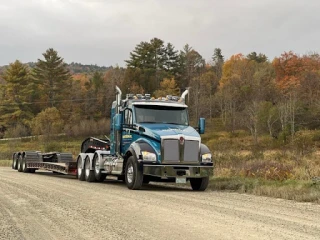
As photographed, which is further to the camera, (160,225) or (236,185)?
(236,185)

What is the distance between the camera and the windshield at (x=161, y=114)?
15809 millimetres

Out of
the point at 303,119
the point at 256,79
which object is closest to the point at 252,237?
the point at 303,119

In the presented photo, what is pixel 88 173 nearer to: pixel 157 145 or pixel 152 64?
pixel 157 145

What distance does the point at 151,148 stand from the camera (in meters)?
14.4

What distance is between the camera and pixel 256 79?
95.4 meters

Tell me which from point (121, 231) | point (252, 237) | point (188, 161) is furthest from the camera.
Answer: point (188, 161)

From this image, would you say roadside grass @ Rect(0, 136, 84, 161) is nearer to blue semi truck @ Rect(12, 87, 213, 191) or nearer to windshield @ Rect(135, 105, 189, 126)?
blue semi truck @ Rect(12, 87, 213, 191)

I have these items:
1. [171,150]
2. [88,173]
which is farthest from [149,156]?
[88,173]

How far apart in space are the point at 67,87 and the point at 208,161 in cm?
8737

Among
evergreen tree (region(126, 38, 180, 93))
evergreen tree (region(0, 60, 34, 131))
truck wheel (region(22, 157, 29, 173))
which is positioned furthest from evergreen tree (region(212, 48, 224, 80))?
truck wheel (region(22, 157, 29, 173))

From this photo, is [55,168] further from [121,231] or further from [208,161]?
[121,231]

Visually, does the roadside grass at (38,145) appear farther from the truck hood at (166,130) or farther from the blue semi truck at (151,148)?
the truck hood at (166,130)

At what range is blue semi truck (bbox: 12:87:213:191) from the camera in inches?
562

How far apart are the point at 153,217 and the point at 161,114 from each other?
743cm
